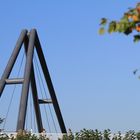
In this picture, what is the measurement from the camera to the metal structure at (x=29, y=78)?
104 feet

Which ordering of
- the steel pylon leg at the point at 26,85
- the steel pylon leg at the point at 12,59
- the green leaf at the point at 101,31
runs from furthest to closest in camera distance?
the steel pylon leg at the point at 12,59 → the steel pylon leg at the point at 26,85 → the green leaf at the point at 101,31

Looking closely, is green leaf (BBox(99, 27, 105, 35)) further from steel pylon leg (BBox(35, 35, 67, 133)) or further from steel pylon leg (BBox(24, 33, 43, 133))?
steel pylon leg (BBox(35, 35, 67, 133))

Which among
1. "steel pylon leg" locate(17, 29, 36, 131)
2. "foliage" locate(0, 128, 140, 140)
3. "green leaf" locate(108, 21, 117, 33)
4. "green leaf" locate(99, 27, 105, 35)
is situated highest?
"steel pylon leg" locate(17, 29, 36, 131)

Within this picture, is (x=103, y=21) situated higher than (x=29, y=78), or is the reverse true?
(x=29, y=78)

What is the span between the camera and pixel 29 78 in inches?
1293

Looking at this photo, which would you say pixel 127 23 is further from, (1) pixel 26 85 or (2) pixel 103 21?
(1) pixel 26 85

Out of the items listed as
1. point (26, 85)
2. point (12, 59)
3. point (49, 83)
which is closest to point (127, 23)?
point (26, 85)

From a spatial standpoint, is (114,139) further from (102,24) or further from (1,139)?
(102,24)

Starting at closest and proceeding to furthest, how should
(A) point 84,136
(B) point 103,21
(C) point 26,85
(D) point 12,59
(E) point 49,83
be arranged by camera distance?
1. (B) point 103,21
2. (A) point 84,136
3. (C) point 26,85
4. (D) point 12,59
5. (E) point 49,83

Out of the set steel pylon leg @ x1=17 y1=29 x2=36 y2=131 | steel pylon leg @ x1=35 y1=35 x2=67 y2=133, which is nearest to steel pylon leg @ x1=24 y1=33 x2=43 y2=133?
steel pylon leg @ x1=35 y1=35 x2=67 y2=133

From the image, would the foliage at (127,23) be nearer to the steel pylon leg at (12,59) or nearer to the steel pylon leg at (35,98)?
the steel pylon leg at (12,59)

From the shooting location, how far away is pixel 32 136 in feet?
58.5

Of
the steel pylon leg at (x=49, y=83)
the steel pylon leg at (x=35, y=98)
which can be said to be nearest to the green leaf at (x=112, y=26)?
the steel pylon leg at (x=35, y=98)

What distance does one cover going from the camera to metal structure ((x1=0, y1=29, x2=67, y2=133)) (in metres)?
31.7
